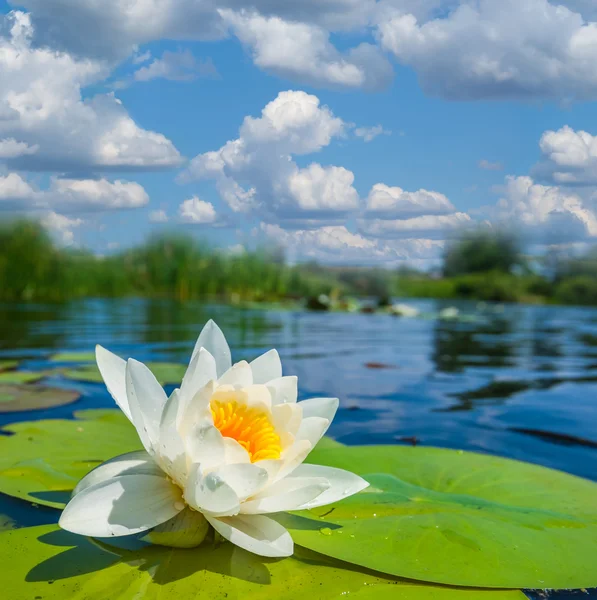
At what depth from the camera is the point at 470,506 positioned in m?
1.45

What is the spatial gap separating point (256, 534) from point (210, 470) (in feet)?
0.52

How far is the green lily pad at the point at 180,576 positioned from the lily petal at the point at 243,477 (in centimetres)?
15

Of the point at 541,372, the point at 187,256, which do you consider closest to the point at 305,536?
the point at 541,372

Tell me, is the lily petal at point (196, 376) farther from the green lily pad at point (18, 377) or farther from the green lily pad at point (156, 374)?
the green lily pad at point (18, 377)

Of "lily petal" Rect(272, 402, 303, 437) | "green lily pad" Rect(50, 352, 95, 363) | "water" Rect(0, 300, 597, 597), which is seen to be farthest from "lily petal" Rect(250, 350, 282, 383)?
"green lily pad" Rect(50, 352, 95, 363)

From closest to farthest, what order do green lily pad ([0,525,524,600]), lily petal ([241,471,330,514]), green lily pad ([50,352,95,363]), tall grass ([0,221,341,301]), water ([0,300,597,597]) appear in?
1. green lily pad ([0,525,524,600])
2. lily petal ([241,471,330,514])
3. water ([0,300,597,597])
4. green lily pad ([50,352,95,363])
5. tall grass ([0,221,341,301])

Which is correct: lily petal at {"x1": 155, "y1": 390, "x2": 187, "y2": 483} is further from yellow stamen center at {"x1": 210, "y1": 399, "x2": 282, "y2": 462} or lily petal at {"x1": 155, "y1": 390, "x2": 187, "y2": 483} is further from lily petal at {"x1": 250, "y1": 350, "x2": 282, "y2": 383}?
lily petal at {"x1": 250, "y1": 350, "x2": 282, "y2": 383}

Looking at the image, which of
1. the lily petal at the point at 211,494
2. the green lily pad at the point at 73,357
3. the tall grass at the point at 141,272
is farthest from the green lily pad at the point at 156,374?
the tall grass at the point at 141,272

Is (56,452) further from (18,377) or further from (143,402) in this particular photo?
(18,377)

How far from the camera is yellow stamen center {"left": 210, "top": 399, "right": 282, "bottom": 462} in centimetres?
117

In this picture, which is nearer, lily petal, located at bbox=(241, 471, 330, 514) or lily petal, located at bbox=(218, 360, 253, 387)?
lily petal, located at bbox=(241, 471, 330, 514)

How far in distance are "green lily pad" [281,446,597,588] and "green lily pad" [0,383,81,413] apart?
1619 mm

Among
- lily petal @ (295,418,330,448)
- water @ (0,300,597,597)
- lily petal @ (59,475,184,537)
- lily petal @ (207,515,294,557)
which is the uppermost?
lily petal @ (295,418,330,448)

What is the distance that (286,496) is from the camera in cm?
116
